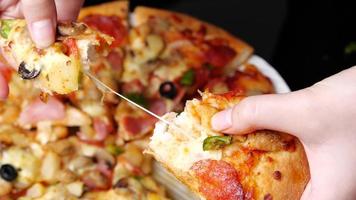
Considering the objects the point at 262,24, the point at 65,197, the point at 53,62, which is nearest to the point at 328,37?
the point at 262,24

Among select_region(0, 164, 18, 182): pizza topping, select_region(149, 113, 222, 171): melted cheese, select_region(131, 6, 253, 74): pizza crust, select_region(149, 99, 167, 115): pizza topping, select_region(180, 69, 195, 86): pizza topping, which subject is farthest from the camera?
select_region(131, 6, 253, 74): pizza crust

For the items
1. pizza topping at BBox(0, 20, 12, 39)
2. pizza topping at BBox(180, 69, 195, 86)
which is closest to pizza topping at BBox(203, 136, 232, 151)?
pizza topping at BBox(0, 20, 12, 39)

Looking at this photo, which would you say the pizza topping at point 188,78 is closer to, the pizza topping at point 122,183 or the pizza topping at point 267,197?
the pizza topping at point 122,183

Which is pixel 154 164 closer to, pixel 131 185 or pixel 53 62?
pixel 131 185

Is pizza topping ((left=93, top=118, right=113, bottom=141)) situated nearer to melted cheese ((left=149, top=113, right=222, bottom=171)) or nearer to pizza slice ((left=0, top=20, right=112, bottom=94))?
pizza slice ((left=0, top=20, right=112, bottom=94))

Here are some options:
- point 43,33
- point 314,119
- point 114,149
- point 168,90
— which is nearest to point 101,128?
point 114,149

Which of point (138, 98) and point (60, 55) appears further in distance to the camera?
point (138, 98)

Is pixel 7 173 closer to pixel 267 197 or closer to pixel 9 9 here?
pixel 9 9
